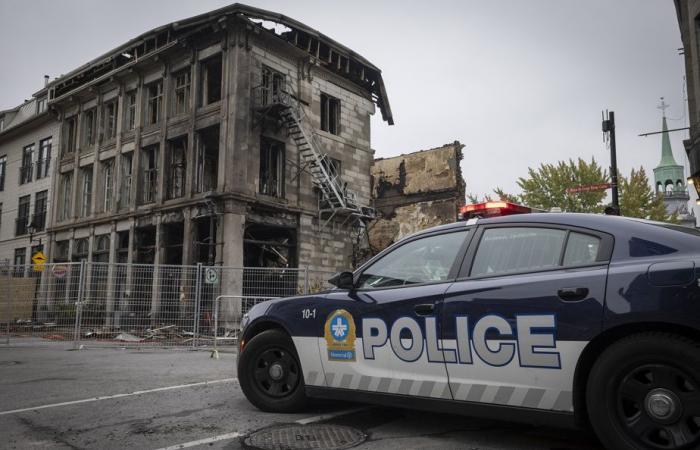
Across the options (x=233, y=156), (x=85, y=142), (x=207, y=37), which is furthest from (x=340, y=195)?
(x=85, y=142)

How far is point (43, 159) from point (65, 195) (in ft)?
12.4

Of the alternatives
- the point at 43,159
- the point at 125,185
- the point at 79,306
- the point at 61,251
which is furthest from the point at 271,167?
the point at 43,159

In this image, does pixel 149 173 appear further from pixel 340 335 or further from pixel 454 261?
pixel 454 261

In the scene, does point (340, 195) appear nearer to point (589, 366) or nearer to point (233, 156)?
point (233, 156)

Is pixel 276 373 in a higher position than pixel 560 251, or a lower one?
lower

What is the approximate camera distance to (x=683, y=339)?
3045 millimetres

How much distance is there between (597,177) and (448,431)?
91.4ft

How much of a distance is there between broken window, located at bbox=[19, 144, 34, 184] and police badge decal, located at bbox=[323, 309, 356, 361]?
104 ft

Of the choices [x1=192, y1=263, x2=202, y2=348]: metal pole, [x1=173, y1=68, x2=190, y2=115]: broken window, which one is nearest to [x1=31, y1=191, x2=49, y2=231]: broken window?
[x1=173, y1=68, x2=190, y2=115]: broken window

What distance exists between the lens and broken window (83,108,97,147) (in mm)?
26594

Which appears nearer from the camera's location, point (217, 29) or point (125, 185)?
point (217, 29)

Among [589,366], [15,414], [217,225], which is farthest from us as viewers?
[217,225]

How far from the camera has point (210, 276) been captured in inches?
482

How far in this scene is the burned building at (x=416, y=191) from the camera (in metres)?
32.8
